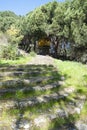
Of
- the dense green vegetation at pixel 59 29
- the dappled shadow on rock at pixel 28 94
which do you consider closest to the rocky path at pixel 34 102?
the dappled shadow on rock at pixel 28 94

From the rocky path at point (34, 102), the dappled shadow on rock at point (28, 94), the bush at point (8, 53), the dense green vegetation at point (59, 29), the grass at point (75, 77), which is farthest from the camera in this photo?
the dense green vegetation at point (59, 29)

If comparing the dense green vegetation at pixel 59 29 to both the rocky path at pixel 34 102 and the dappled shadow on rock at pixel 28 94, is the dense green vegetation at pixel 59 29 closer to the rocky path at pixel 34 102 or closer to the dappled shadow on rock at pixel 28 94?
the dappled shadow on rock at pixel 28 94

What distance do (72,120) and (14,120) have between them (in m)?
1.86

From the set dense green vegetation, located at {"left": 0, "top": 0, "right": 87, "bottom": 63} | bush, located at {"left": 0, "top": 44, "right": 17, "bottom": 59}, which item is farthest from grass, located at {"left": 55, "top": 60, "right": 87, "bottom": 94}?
dense green vegetation, located at {"left": 0, "top": 0, "right": 87, "bottom": 63}

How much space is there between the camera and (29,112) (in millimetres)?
8836

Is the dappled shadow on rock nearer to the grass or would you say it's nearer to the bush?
the grass

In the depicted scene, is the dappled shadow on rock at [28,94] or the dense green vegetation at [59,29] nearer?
the dappled shadow on rock at [28,94]

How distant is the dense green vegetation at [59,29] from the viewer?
3911cm

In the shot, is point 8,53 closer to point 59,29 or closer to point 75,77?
point 75,77

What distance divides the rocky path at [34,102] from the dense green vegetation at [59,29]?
14.3m

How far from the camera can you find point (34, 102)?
9.44 meters

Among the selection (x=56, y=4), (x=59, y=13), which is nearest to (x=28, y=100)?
(x=59, y=13)

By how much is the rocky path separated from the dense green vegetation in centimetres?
1433

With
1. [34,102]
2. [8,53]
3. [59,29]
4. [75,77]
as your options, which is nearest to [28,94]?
[34,102]
